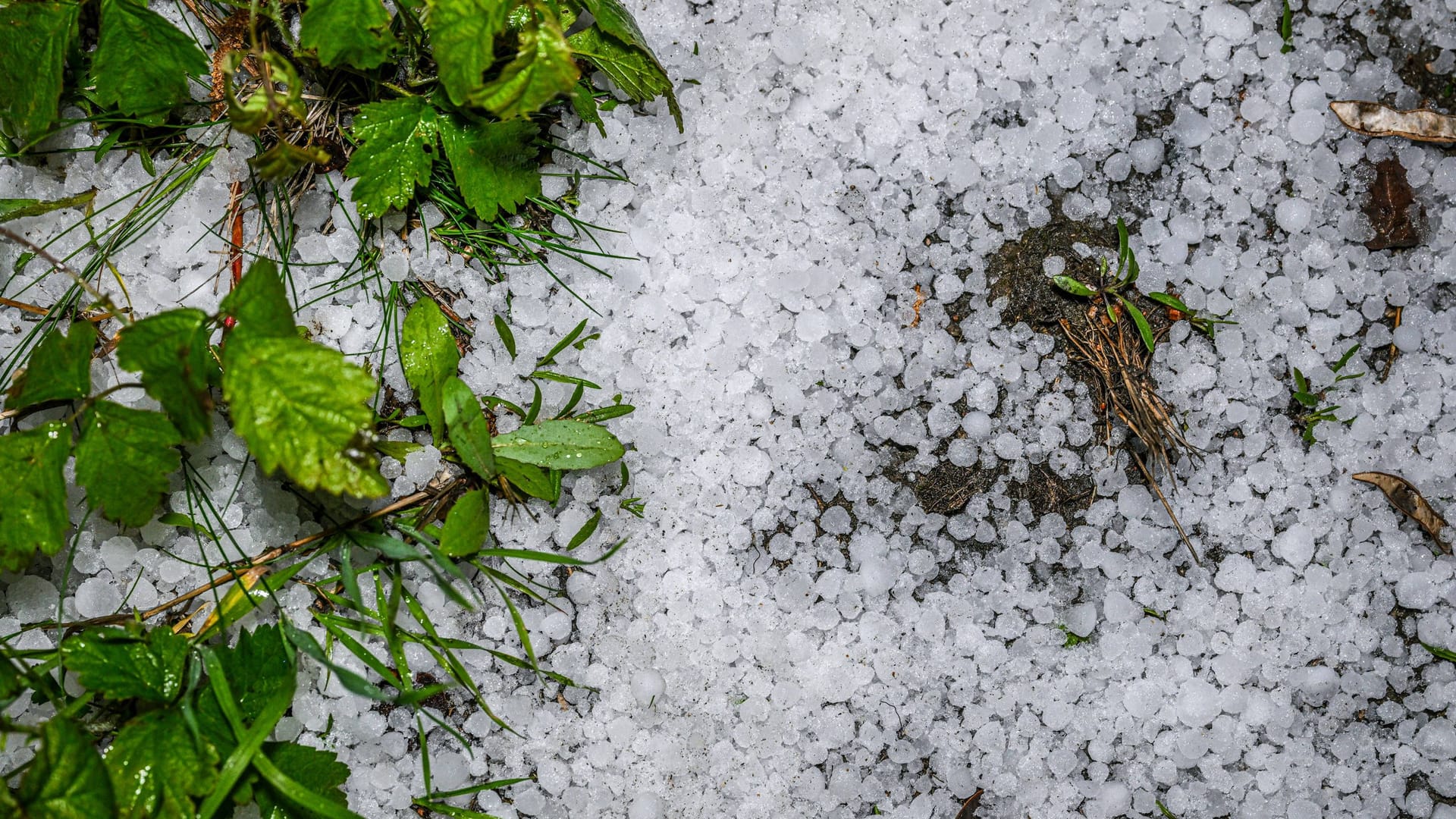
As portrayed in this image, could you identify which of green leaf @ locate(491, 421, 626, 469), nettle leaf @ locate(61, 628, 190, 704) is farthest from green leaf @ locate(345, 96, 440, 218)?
nettle leaf @ locate(61, 628, 190, 704)

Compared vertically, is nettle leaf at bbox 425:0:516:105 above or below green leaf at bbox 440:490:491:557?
above

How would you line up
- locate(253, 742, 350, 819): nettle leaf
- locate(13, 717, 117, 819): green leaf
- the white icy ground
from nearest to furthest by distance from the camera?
locate(13, 717, 117, 819): green leaf, locate(253, 742, 350, 819): nettle leaf, the white icy ground

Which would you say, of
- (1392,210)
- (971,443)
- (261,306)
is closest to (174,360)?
(261,306)

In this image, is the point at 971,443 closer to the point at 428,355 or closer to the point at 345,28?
the point at 428,355

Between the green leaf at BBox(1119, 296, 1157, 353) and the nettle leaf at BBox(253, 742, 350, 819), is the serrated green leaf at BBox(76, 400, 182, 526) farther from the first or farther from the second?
the green leaf at BBox(1119, 296, 1157, 353)

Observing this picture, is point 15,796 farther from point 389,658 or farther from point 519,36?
point 519,36

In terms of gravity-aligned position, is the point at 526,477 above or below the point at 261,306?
below

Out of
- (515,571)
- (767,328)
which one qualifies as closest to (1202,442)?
(767,328)

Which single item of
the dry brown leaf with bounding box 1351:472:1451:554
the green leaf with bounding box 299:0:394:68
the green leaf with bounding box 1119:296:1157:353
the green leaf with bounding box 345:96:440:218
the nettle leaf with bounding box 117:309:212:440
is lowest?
the dry brown leaf with bounding box 1351:472:1451:554

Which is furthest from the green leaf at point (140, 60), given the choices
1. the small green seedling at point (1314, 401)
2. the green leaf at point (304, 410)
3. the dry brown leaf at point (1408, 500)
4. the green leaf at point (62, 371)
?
the dry brown leaf at point (1408, 500)
